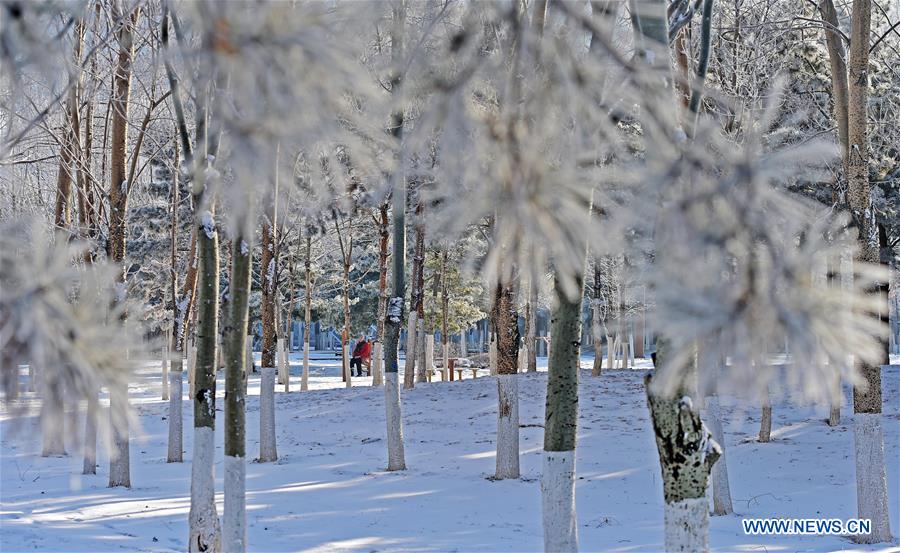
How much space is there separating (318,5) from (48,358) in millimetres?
1125

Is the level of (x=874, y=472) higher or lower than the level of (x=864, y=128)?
lower

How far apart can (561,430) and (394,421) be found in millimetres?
6663

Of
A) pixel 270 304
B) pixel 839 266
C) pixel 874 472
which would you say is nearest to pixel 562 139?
pixel 839 266

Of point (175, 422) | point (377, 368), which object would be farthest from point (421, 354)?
point (175, 422)

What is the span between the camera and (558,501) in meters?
5.80

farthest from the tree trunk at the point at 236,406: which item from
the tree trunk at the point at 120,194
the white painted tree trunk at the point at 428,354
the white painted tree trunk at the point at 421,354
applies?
the white painted tree trunk at the point at 428,354

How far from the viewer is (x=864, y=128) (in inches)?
349

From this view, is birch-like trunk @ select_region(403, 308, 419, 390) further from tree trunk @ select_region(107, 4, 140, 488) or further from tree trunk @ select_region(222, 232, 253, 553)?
tree trunk @ select_region(222, 232, 253, 553)

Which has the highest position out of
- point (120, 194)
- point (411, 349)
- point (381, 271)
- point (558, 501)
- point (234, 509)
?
point (120, 194)

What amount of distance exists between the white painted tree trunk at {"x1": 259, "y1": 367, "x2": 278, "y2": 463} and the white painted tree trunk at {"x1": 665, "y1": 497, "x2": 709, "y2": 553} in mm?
9390

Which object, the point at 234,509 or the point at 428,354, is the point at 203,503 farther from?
the point at 428,354

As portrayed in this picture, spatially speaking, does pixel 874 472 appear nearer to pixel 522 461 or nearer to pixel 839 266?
pixel 522 461

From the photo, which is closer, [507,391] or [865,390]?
[865,390]

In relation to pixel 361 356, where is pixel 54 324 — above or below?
above
